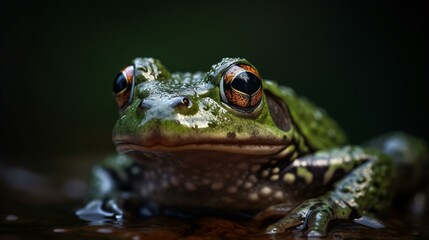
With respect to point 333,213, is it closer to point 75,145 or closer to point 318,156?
point 318,156

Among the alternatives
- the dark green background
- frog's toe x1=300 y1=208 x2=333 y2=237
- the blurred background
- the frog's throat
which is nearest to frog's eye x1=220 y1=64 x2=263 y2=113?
the frog's throat

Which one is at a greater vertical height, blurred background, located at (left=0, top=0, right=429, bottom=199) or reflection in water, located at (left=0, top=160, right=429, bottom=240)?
blurred background, located at (left=0, top=0, right=429, bottom=199)

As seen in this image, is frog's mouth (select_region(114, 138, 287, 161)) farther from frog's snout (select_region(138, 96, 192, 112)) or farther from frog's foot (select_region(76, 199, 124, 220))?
frog's foot (select_region(76, 199, 124, 220))

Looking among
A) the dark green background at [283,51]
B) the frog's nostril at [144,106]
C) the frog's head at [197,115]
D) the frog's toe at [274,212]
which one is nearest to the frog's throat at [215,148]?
the frog's head at [197,115]

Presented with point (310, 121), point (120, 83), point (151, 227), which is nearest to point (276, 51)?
point (310, 121)

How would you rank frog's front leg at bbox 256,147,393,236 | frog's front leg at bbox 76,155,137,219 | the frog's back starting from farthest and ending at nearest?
the frog's back
frog's front leg at bbox 76,155,137,219
frog's front leg at bbox 256,147,393,236

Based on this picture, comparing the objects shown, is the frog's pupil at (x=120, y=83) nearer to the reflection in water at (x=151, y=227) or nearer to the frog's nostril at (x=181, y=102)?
the frog's nostril at (x=181, y=102)
